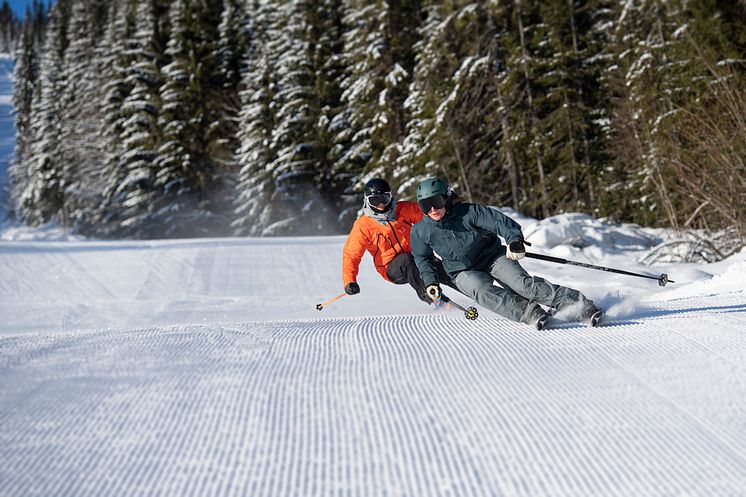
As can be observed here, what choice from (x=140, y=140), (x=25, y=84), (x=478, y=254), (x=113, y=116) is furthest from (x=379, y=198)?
(x=25, y=84)

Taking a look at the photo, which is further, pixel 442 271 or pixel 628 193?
pixel 628 193

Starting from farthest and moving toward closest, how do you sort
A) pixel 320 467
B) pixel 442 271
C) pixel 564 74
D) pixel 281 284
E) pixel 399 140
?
pixel 399 140
pixel 564 74
pixel 281 284
pixel 442 271
pixel 320 467

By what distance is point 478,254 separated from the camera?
5023mm

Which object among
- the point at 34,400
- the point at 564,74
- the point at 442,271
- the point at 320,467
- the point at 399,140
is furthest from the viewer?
the point at 399,140

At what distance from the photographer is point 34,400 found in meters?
2.85

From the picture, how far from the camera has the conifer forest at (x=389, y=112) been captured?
1454 centimetres

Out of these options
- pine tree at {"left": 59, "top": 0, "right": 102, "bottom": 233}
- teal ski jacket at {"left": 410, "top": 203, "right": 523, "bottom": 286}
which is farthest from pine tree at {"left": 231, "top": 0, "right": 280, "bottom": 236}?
teal ski jacket at {"left": 410, "top": 203, "right": 523, "bottom": 286}

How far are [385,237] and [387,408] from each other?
3583 mm

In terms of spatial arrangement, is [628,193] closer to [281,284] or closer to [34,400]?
[281,284]

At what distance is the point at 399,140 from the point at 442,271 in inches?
640

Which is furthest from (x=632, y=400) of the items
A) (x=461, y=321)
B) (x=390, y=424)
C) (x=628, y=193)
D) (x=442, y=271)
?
(x=628, y=193)

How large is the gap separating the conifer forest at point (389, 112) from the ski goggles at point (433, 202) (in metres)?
4.74

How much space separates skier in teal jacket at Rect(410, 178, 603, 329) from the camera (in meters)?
4.56

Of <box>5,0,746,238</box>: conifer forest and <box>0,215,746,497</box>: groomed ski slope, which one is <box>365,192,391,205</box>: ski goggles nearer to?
<box>0,215,746,497</box>: groomed ski slope
